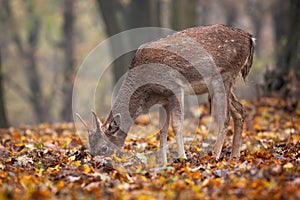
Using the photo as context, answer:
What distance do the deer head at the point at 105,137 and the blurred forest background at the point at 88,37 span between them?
259 centimetres

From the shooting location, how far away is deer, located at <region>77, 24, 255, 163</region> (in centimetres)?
764

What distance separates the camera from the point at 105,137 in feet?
25.0

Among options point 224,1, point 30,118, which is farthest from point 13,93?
point 224,1

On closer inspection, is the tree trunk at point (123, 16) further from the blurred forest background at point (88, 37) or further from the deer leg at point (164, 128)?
the deer leg at point (164, 128)

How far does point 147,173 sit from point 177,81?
6.15 feet

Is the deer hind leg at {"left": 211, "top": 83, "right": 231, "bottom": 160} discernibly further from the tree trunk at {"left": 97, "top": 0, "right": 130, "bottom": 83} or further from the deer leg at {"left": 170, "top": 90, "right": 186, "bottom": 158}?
the tree trunk at {"left": 97, "top": 0, "right": 130, "bottom": 83}

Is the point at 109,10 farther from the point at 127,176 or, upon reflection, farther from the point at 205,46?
the point at 127,176

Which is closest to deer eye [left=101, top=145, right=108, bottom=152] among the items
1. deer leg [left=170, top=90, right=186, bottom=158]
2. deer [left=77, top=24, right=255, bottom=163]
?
deer [left=77, top=24, right=255, bottom=163]

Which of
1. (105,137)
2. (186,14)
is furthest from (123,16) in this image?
(105,137)

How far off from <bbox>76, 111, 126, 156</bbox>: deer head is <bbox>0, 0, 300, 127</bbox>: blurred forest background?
2.59 metres

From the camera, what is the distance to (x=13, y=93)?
34.8m

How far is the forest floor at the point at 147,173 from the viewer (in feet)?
16.5

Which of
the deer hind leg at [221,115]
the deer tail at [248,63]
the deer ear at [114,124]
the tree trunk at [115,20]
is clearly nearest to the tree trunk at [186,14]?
the tree trunk at [115,20]

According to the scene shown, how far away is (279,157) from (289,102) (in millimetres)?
6664
